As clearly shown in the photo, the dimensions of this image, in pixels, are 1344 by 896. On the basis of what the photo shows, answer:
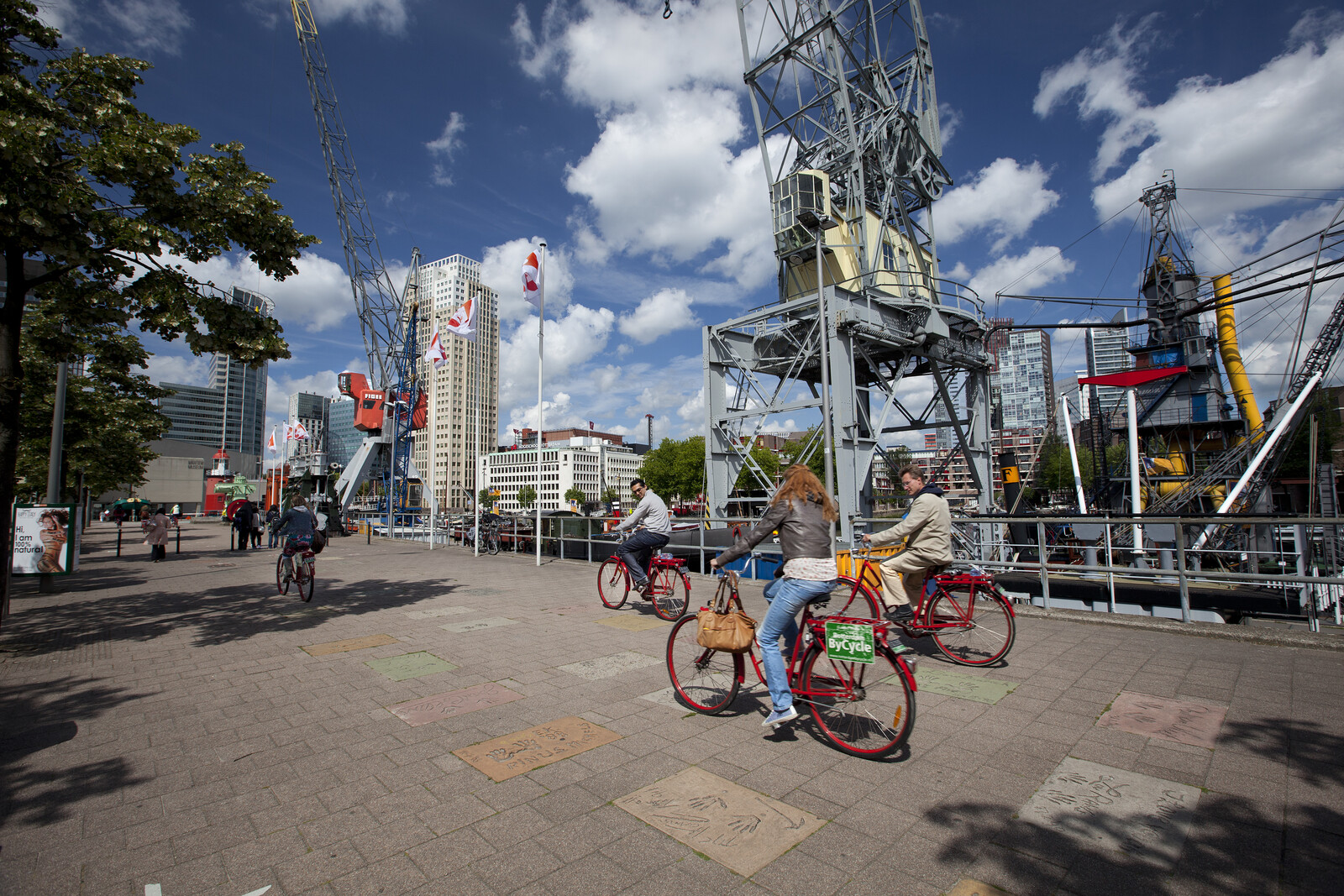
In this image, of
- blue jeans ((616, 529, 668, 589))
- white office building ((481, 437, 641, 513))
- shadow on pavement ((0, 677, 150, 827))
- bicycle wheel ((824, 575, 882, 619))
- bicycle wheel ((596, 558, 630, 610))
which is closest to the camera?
shadow on pavement ((0, 677, 150, 827))

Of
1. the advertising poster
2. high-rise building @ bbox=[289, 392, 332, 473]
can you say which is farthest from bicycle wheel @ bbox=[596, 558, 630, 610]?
high-rise building @ bbox=[289, 392, 332, 473]

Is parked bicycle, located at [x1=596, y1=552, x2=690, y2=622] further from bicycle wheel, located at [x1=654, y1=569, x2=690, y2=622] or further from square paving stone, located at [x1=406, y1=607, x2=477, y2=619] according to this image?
square paving stone, located at [x1=406, y1=607, x2=477, y2=619]

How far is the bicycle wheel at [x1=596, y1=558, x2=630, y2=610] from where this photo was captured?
8.95 meters

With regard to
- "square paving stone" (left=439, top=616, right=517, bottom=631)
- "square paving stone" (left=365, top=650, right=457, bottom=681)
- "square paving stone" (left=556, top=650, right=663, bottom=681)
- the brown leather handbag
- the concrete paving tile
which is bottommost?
"square paving stone" (left=439, top=616, right=517, bottom=631)

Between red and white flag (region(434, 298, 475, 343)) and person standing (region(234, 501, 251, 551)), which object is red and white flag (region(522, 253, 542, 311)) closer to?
red and white flag (region(434, 298, 475, 343))

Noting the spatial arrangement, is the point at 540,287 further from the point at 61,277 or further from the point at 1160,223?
the point at 1160,223

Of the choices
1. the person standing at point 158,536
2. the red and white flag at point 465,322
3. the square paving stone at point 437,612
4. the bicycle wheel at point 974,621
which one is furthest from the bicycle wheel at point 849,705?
the person standing at point 158,536

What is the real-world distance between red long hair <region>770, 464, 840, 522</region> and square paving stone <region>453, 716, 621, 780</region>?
6.84 ft

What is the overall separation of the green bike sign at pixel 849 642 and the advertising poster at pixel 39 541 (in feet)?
42.6

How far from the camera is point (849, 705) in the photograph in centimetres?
423

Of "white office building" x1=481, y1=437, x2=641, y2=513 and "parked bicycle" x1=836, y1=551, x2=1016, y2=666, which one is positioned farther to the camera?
"white office building" x1=481, y1=437, x2=641, y2=513

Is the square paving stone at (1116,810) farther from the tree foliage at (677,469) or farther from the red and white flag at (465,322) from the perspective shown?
the tree foliage at (677,469)

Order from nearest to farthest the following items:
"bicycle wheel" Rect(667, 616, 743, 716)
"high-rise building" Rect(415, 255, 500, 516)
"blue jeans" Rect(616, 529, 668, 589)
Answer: "bicycle wheel" Rect(667, 616, 743, 716), "blue jeans" Rect(616, 529, 668, 589), "high-rise building" Rect(415, 255, 500, 516)

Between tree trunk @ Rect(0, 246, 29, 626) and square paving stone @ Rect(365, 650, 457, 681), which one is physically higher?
tree trunk @ Rect(0, 246, 29, 626)
